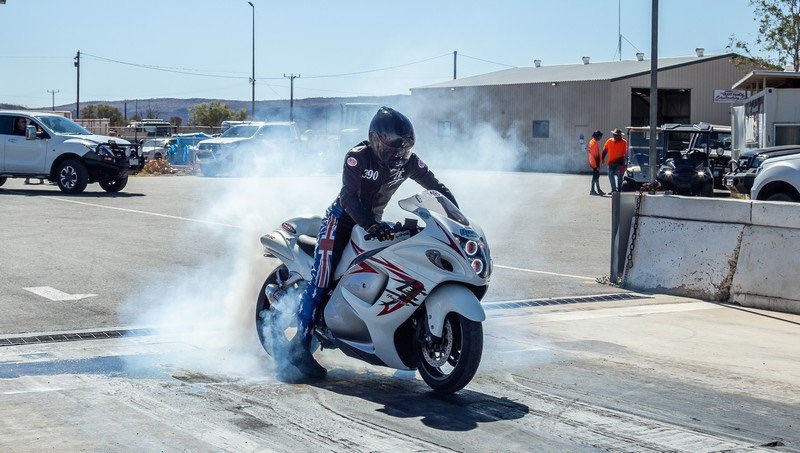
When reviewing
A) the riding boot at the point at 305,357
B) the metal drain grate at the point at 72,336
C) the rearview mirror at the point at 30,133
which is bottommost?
the metal drain grate at the point at 72,336

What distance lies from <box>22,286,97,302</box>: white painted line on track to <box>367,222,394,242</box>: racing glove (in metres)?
4.81

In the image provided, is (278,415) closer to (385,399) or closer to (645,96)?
(385,399)

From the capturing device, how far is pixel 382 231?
6602 mm

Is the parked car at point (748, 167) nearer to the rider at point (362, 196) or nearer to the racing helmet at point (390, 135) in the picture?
the rider at point (362, 196)

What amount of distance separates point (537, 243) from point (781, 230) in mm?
5780

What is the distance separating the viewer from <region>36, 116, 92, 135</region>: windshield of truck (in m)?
25.9

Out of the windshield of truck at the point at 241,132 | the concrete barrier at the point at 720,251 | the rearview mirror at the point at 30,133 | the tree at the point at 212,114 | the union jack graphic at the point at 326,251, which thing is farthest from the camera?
the tree at the point at 212,114

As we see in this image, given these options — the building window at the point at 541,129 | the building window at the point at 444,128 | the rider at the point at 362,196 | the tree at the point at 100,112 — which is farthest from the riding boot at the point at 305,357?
the tree at the point at 100,112

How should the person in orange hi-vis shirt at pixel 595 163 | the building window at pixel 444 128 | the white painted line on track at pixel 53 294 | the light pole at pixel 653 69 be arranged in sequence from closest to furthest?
the white painted line on track at pixel 53 294, the light pole at pixel 653 69, the building window at pixel 444 128, the person in orange hi-vis shirt at pixel 595 163

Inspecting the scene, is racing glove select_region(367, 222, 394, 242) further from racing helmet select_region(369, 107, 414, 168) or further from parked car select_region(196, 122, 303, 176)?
parked car select_region(196, 122, 303, 176)

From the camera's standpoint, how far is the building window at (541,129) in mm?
52094

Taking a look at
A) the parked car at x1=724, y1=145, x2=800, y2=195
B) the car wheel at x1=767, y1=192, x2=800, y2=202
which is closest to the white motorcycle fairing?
the car wheel at x1=767, y1=192, x2=800, y2=202

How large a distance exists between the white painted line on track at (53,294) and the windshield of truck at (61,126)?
16.0 m

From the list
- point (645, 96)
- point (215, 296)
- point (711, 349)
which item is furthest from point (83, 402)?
point (645, 96)
